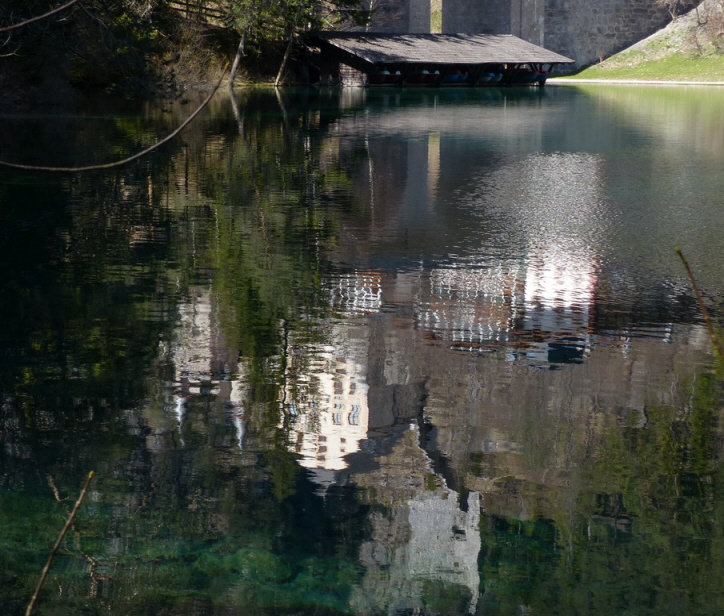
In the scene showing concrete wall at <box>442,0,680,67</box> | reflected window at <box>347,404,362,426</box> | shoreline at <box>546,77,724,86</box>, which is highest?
concrete wall at <box>442,0,680,67</box>

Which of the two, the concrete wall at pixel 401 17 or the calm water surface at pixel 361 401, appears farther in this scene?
the concrete wall at pixel 401 17

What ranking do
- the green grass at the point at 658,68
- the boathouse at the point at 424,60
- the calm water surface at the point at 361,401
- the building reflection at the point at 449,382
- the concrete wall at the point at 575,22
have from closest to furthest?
the calm water surface at the point at 361,401 → the building reflection at the point at 449,382 → the boathouse at the point at 424,60 → the green grass at the point at 658,68 → the concrete wall at the point at 575,22

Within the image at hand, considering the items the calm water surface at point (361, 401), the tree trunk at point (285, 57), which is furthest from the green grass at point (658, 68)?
the calm water surface at point (361, 401)

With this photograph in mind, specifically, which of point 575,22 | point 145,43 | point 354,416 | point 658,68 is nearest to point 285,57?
point 145,43

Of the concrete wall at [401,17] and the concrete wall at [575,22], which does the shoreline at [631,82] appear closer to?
the concrete wall at [575,22]

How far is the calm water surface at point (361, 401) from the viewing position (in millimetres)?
3533

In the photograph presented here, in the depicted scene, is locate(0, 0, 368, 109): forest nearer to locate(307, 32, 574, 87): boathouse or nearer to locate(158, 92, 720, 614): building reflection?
locate(307, 32, 574, 87): boathouse

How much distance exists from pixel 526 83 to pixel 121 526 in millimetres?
43353

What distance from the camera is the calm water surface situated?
3533 mm

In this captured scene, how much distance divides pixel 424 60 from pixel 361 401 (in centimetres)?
3714

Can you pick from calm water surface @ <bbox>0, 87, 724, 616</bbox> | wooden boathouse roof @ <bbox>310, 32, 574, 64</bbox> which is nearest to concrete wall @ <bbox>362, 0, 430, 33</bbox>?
wooden boathouse roof @ <bbox>310, 32, 574, 64</bbox>

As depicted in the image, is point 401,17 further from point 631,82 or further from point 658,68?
point 631,82

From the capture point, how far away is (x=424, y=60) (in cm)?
4103

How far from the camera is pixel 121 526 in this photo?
3.80 m
